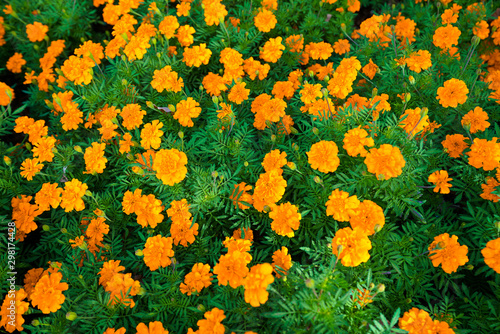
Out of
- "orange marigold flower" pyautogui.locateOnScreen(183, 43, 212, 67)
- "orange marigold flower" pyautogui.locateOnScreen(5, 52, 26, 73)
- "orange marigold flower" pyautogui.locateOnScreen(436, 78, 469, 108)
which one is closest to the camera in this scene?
"orange marigold flower" pyautogui.locateOnScreen(436, 78, 469, 108)

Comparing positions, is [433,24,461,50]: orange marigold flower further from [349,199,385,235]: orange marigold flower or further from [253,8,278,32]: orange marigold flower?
[349,199,385,235]: orange marigold flower

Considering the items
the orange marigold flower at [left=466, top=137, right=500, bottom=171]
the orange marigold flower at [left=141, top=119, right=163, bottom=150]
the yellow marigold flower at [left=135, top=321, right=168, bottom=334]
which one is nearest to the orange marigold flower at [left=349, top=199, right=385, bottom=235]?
the orange marigold flower at [left=466, top=137, right=500, bottom=171]

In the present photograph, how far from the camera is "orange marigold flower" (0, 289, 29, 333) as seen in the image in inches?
73.0

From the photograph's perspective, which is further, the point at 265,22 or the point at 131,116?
the point at 265,22

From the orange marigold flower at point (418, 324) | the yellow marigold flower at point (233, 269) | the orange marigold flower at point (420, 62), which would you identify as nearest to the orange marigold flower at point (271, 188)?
the yellow marigold flower at point (233, 269)

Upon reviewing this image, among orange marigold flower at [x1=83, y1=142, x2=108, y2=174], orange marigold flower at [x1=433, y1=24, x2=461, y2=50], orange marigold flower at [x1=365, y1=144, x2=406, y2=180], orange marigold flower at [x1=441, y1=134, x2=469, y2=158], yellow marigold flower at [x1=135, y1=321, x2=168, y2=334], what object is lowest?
yellow marigold flower at [x1=135, y1=321, x2=168, y2=334]

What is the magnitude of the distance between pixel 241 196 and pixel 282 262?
0.59m

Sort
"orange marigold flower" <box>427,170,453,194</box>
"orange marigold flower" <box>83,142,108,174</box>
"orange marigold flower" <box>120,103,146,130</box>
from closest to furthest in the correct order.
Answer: "orange marigold flower" <box>427,170,453,194</box> → "orange marigold flower" <box>83,142,108,174</box> → "orange marigold flower" <box>120,103,146,130</box>

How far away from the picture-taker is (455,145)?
236cm

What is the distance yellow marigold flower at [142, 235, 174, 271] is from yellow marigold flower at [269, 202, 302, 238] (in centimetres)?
69

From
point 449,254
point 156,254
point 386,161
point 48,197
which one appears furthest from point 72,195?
point 449,254

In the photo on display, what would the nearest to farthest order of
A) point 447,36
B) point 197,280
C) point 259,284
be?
point 259,284 → point 197,280 → point 447,36

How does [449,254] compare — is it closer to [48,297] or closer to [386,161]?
[386,161]

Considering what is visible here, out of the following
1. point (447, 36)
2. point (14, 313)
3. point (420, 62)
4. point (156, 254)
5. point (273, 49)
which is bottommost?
point (14, 313)
